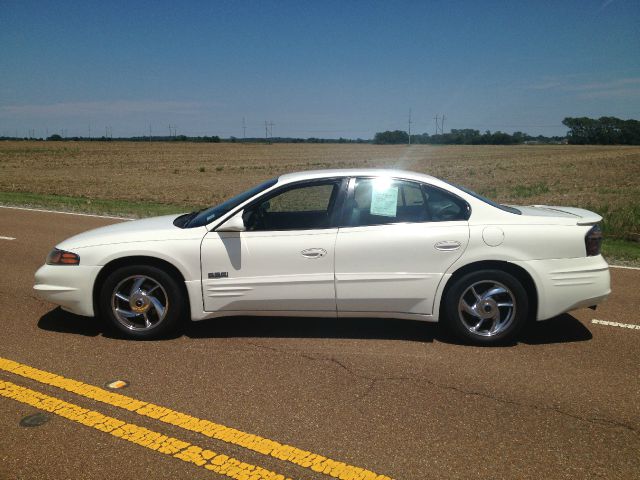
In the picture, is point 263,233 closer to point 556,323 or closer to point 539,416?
point 539,416

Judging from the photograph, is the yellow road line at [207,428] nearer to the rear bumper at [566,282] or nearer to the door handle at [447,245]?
the door handle at [447,245]

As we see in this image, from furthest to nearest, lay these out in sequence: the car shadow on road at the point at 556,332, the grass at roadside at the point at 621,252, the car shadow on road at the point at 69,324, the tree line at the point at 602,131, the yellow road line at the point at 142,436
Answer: the tree line at the point at 602,131 → the grass at roadside at the point at 621,252 → the car shadow on road at the point at 69,324 → the car shadow on road at the point at 556,332 → the yellow road line at the point at 142,436

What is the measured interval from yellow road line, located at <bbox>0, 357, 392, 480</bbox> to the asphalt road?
0.06ft

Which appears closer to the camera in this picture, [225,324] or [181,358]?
[181,358]

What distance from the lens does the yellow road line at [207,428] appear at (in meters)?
2.86

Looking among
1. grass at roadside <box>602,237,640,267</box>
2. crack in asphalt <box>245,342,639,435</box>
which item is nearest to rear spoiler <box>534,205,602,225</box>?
crack in asphalt <box>245,342,639,435</box>

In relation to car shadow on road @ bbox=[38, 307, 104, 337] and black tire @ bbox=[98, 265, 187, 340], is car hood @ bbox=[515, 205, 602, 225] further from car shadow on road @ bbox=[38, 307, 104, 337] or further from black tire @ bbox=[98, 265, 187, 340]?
car shadow on road @ bbox=[38, 307, 104, 337]

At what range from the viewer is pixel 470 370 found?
13.5 feet

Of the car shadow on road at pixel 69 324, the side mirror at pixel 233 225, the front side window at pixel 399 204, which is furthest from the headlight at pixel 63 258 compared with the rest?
the front side window at pixel 399 204

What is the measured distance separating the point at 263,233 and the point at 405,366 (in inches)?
62.5

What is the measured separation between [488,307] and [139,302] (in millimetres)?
2944

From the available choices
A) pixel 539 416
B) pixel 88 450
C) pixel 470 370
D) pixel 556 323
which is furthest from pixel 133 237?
pixel 556 323

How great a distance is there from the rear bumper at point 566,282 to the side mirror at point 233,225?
2.31 meters

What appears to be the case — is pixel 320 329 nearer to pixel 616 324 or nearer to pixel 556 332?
pixel 556 332
